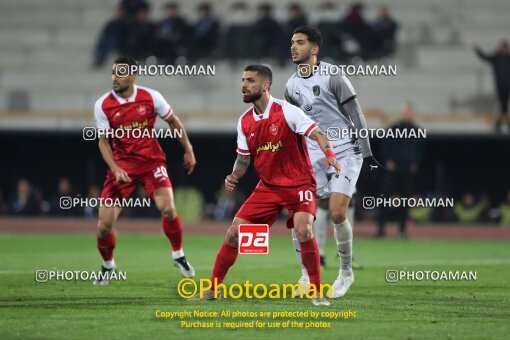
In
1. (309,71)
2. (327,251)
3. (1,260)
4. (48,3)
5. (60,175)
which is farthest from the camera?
(48,3)

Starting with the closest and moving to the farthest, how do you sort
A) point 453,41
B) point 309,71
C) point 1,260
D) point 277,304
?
point 277,304 < point 309,71 < point 1,260 < point 453,41

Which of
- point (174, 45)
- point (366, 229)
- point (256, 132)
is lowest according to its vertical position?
point (366, 229)

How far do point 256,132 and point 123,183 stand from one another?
2195 millimetres

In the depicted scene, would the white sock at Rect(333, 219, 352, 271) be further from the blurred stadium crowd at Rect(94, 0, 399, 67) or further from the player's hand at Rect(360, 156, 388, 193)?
the blurred stadium crowd at Rect(94, 0, 399, 67)

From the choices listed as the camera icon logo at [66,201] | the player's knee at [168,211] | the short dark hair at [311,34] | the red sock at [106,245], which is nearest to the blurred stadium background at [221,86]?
the camera icon logo at [66,201]

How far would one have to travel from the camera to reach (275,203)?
27.6ft

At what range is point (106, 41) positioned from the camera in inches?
1006

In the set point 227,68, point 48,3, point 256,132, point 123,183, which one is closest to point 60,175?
point 227,68

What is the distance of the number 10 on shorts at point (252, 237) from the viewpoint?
27.3 ft

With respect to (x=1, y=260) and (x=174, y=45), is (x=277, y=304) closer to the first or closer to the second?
(x=1, y=260)

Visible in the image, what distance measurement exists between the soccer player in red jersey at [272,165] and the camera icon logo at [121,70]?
78.9 inches

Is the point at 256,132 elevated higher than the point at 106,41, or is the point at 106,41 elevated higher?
the point at 256,132

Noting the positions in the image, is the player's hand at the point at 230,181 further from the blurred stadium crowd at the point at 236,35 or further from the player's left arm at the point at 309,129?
the blurred stadium crowd at the point at 236,35

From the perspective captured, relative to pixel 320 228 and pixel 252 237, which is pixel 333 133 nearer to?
pixel 252 237
